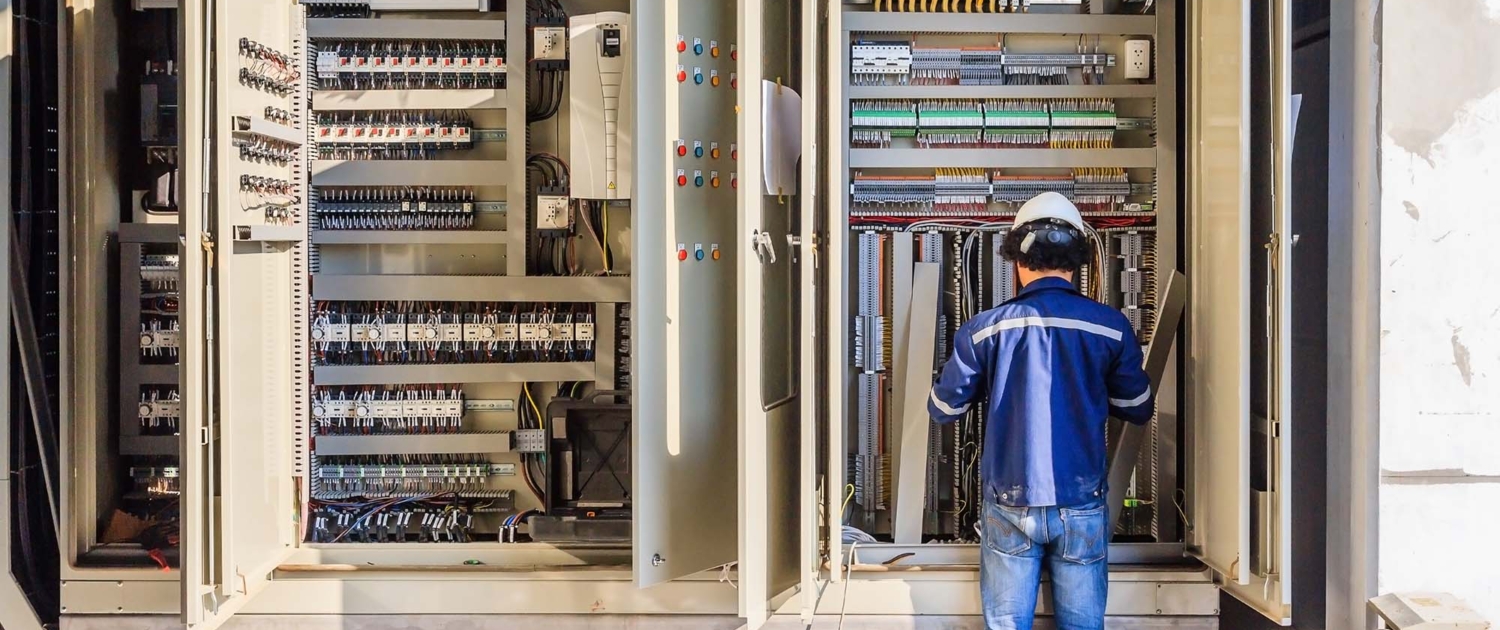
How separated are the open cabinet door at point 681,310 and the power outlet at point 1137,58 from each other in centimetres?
131

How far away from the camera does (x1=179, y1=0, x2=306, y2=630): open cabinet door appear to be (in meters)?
2.18

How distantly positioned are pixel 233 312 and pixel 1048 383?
205 centimetres

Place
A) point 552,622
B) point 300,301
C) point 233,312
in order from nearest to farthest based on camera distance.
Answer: point 233,312
point 552,622
point 300,301

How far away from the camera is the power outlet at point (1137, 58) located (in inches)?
118

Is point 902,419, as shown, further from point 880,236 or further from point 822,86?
point 822,86

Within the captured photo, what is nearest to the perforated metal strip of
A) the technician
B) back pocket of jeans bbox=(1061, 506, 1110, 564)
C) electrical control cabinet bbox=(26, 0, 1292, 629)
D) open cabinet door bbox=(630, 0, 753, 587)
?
electrical control cabinet bbox=(26, 0, 1292, 629)

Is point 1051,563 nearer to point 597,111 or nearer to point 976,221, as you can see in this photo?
point 976,221

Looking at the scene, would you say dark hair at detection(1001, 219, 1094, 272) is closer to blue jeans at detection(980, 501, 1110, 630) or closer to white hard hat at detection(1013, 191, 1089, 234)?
white hard hat at detection(1013, 191, 1089, 234)

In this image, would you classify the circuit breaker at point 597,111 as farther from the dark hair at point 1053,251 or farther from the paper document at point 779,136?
the dark hair at point 1053,251

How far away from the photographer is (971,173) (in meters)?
3.06

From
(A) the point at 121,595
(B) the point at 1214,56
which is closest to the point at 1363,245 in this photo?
(B) the point at 1214,56

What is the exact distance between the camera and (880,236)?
120 inches

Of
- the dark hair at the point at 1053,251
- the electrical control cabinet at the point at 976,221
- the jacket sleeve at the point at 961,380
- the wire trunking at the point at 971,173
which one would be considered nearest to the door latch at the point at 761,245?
the electrical control cabinet at the point at 976,221

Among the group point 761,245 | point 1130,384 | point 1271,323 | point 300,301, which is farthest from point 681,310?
point 1271,323
